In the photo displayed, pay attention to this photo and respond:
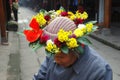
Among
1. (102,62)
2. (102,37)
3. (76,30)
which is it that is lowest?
(102,37)

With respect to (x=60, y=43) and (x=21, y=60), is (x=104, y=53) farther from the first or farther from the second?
(x=60, y=43)

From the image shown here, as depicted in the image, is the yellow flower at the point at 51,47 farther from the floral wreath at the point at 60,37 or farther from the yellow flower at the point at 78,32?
the yellow flower at the point at 78,32

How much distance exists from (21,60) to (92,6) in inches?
603

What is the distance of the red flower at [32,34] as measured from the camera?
253 centimetres

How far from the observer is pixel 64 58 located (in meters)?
2.48

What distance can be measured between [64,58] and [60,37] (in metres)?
0.16

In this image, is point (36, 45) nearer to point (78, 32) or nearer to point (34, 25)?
point (34, 25)

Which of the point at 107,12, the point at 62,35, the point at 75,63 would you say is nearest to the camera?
the point at 62,35

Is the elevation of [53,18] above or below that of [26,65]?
above

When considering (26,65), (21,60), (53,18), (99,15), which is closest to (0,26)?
(21,60)

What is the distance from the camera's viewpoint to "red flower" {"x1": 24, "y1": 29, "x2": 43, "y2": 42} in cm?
253

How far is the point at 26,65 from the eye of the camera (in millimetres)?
10227

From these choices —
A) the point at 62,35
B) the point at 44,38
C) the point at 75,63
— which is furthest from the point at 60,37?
the point at 75,63

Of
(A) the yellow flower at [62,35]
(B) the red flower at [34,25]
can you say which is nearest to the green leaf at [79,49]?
(A) the yellow flower at [62,35]
